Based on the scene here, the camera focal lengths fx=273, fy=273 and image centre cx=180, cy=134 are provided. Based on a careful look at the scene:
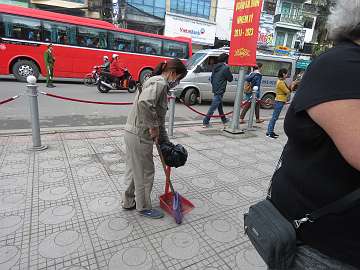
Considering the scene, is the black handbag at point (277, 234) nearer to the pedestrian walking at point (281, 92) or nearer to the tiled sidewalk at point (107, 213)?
the tiled sidewalk at point (107, 213)

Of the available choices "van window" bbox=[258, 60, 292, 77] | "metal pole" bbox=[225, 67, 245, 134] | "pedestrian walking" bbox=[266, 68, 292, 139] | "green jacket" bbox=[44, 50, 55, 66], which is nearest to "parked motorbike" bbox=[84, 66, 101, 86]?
"green jacket" bbox=[44, 50, 55, 66]

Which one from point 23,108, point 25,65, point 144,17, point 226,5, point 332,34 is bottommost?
point 23,108

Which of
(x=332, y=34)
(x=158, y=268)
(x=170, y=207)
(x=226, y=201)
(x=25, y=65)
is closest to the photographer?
(x=332, y=34)

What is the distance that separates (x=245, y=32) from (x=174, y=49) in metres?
10.8

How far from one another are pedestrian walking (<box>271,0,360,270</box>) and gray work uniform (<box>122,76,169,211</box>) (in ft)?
4.99

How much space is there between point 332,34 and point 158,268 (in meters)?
2.02

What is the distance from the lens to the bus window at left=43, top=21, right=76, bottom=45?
487 inches

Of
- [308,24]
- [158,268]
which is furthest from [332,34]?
[308,24]

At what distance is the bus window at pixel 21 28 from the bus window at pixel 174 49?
659cm

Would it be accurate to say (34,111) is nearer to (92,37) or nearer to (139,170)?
(139,170)

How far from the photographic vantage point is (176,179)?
3842 mm

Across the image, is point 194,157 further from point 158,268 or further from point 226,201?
point 158,268

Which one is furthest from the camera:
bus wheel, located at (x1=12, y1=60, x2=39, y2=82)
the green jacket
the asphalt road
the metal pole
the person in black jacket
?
bus wheel, located at (x1=12, y1=60, x2=39, y2=82)

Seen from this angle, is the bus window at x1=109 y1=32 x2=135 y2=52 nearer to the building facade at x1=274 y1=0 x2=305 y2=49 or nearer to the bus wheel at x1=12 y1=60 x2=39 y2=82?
the bus wheel at x1=12 y1=60 x2=39 y2=82
